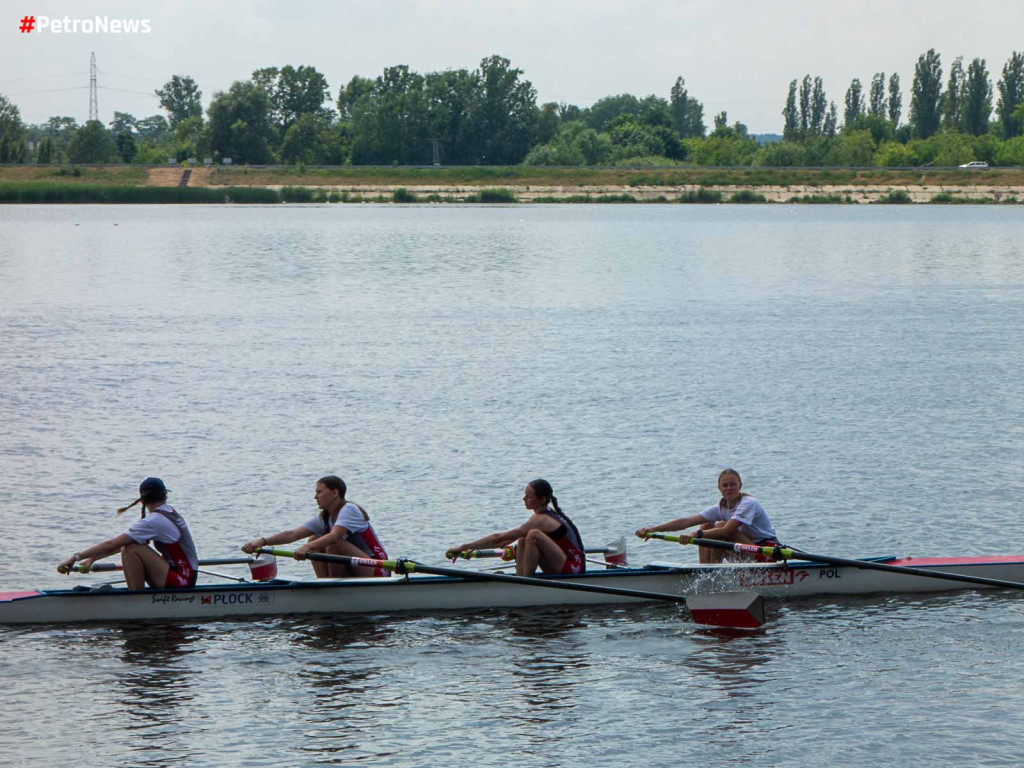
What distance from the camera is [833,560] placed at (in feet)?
53.1

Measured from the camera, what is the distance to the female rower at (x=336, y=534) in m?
15.1

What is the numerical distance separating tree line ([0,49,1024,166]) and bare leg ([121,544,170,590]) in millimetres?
138742

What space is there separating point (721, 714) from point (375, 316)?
1508 inches

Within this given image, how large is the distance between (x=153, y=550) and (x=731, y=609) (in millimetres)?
6387

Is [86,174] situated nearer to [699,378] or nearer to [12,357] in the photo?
[12,357]

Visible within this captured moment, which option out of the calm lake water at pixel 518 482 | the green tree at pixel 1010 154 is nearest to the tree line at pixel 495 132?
the green tree at pixel 1010 154


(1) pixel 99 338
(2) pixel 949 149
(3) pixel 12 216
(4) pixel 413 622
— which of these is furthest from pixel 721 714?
(2) pixel 949 149

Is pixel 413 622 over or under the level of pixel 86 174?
under

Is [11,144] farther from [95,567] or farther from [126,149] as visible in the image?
[95,567]

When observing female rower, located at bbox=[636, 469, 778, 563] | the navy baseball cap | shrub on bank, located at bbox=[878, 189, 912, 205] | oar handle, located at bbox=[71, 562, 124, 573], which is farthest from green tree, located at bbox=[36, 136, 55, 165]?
female rower, located at bbox=[636, 469, 778, 563]

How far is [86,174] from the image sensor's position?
136 metres

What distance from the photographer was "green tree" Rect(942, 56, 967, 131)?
556 feet

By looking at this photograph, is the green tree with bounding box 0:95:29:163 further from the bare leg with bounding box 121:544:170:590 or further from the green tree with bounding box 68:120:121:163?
the bare leg with bounding box 121:544:170:590

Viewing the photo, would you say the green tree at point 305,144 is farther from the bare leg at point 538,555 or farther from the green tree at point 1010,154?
the bare leg at point 538,555
